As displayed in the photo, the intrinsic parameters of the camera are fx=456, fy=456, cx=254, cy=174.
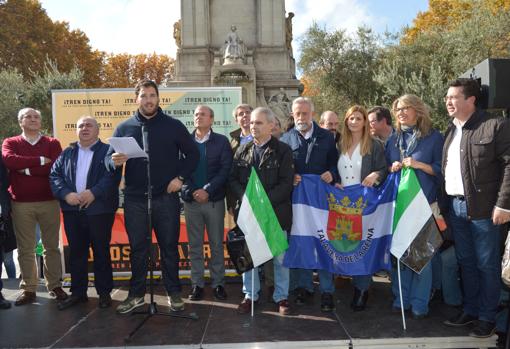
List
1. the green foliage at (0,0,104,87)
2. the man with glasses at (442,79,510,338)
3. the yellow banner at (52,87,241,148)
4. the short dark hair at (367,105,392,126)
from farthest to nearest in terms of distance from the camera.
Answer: the green foliage at (0,0,104,87) < the yellow banner at (52,87,241,148) < the short dark hair at (367,105,392,126) < the man with glasses at (442,79,510,338)

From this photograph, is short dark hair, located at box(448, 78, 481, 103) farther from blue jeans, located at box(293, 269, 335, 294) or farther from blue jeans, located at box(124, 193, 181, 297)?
blue jeans, located at box(124, 193, 181, 297)

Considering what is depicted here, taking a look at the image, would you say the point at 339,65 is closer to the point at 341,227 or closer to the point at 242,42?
the point at 242,42

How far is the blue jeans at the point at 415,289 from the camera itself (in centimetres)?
468

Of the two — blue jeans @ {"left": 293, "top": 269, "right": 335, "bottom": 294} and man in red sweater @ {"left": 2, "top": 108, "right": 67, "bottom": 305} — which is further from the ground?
man in red sweater @ {"left": 2, "top": 108, "right": 67, "bottom": 305}

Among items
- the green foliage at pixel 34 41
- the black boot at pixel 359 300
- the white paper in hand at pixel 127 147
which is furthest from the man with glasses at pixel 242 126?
the green foliage at pixel 34 41

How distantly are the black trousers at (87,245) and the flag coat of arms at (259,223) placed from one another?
1.62 meters

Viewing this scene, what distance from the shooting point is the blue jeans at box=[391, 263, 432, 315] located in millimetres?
4684

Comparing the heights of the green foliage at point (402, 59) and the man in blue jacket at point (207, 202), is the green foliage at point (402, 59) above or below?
above

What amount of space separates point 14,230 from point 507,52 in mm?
20637

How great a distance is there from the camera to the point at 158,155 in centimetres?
483

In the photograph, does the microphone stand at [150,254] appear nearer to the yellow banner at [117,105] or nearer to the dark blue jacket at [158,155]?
the dark blue jacket at [158,155]

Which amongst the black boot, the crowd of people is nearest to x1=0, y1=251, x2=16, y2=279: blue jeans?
the crowd of people

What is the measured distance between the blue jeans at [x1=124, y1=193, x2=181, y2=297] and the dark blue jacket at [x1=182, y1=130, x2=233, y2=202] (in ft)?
1.05

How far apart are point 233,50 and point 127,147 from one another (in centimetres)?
1770
